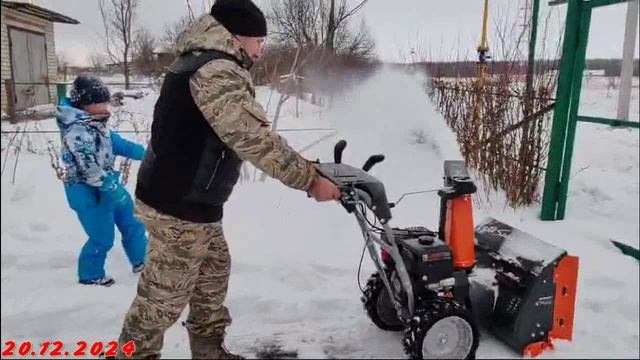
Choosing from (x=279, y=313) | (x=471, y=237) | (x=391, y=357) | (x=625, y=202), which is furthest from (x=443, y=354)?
(x=625, y=202)

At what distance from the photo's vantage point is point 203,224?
2287mm

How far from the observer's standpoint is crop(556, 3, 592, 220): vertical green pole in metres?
4.18

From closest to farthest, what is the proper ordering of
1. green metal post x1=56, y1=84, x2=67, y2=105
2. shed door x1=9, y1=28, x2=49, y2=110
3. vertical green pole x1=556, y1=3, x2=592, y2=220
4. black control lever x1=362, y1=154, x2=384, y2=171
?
black control lever x1=362, y1=154, x2=384, y2=171
vertical green pole x1=556, y1=3, x2=592, y2=220
green metal post x1=56, y1=84, x2=67, y2=105
shed door x1=9, y1=28, x2=49, y2=110

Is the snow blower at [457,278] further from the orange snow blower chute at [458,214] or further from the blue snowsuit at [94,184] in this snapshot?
the blue snowsuit at [94,184]

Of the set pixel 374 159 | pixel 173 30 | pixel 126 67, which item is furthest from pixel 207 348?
pixel 126 67

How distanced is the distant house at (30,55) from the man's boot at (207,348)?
3194 millimetres

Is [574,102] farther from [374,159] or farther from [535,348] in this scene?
[374,159]

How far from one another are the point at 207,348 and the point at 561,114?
3584 mm

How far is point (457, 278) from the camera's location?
2549 millimetres

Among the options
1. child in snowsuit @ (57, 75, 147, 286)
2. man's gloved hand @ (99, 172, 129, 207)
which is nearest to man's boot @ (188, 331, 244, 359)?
child in snowsuit @ (57, 75, 147, 286)

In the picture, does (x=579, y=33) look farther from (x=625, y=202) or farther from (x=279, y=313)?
(x=279, y=313)

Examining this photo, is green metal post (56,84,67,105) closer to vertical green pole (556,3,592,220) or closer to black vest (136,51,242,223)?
black vest (136,51,242,223)

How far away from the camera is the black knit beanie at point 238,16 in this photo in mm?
2178

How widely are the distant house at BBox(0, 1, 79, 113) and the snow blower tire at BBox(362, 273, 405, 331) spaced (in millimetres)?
3685
